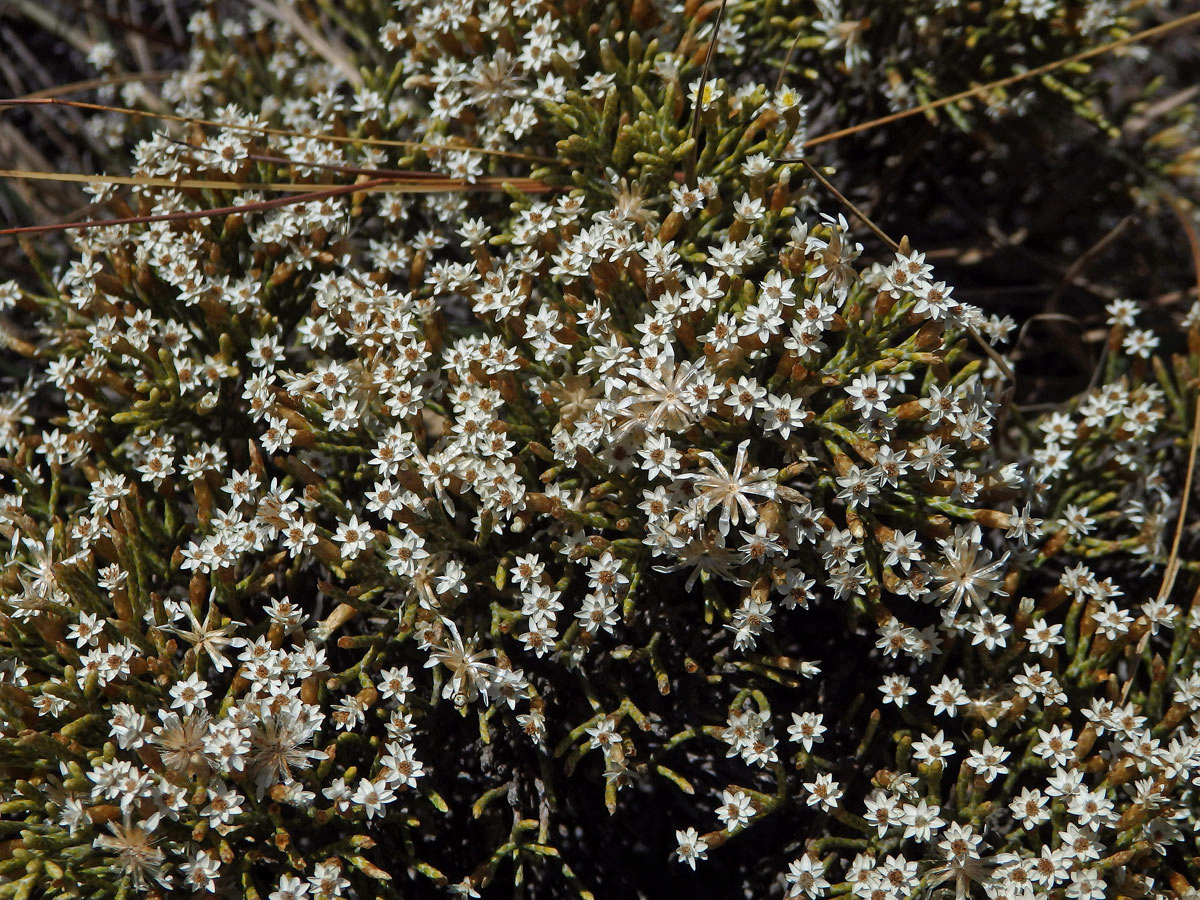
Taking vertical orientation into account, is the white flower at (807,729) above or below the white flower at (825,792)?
above

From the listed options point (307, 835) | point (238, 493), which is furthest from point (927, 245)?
point (307, 835)

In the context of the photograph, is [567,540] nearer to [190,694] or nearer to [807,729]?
[807,729]

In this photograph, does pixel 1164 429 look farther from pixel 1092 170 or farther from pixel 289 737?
pixel 289 737

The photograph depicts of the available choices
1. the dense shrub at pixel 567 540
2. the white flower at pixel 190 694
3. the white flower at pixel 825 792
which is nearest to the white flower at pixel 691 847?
the dense shrub at pixel 567 540

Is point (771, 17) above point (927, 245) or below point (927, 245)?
above

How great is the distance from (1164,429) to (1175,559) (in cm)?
54

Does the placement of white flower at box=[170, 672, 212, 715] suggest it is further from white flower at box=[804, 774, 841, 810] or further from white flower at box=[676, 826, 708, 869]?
white flower at box=[804, 774, 841, 810]

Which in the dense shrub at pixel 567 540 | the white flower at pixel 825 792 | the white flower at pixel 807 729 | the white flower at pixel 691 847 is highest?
the dense shrub at pixel 567 540

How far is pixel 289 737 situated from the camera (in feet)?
7.75

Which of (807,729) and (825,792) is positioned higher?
(807,729)

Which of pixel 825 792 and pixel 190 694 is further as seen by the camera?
pixel 825 792

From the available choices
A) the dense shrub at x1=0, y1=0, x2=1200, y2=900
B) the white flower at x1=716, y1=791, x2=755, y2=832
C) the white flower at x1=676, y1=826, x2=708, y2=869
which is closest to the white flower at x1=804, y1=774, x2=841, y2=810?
the dense shrub at x1=0, y1=0, x2=1200, y2=900

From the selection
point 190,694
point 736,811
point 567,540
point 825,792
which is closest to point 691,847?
point 736,811

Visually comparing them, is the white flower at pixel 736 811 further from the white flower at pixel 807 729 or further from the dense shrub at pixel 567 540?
the white flower at pixel 807 729
